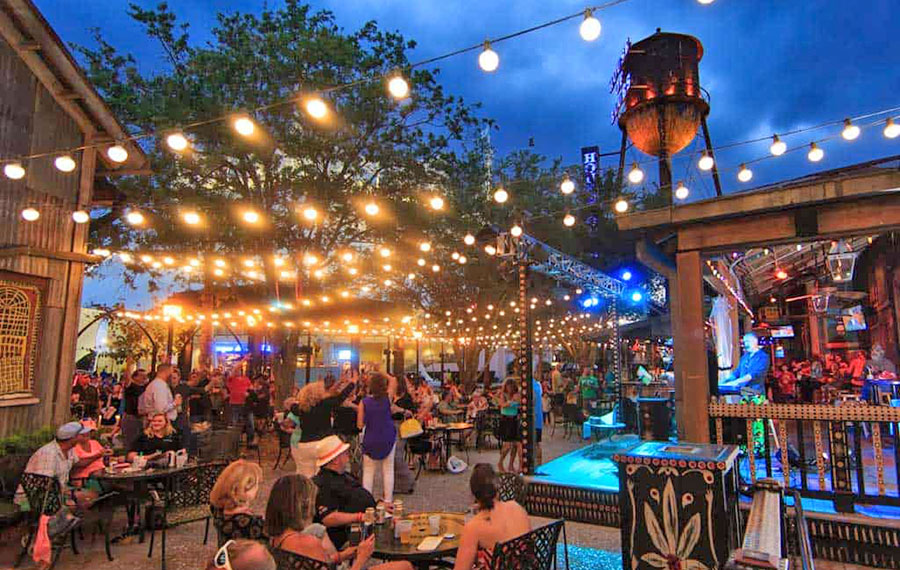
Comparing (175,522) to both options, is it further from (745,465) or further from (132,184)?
(132,184)

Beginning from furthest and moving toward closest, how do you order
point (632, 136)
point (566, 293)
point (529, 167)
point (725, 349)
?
point (566, 293) < point (529, 167) < point (632, 136) < point (725, 349)

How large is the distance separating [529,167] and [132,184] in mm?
14664

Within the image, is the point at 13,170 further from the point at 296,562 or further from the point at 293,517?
the point at 296,562

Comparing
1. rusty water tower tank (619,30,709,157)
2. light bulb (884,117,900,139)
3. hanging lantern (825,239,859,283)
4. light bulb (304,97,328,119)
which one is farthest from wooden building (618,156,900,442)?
rusty water tower tank (619,30,709,157)

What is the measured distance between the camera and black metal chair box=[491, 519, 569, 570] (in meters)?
3.10

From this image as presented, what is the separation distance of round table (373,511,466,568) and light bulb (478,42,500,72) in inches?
153

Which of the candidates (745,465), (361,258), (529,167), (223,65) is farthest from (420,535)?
(529,167)

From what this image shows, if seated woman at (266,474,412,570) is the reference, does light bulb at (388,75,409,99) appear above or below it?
above

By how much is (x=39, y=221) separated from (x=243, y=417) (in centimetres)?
600

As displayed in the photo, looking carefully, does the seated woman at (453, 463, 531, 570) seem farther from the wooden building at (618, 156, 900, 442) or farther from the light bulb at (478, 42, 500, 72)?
the wooden building at (618, 156, 900, 442)

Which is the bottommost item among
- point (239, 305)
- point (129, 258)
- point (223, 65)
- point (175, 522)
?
point (175, 522)

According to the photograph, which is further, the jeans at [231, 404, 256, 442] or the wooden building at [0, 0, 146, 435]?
the jeans at [231, 404, 256, 442]

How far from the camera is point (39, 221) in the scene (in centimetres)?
829

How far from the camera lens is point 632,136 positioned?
59.0 feet
